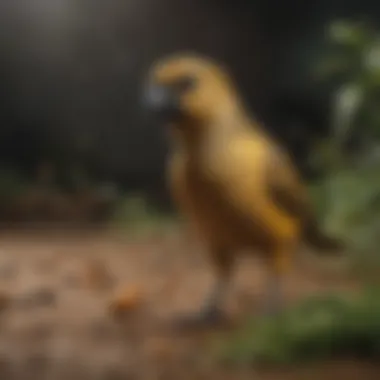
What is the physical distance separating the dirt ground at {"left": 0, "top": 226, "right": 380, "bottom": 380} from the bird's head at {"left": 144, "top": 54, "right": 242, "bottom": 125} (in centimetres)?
16

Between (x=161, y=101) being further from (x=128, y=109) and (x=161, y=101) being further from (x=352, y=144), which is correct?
(x=352, y=144)

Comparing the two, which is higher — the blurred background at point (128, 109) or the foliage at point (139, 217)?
the blurred background at point (128, 109)

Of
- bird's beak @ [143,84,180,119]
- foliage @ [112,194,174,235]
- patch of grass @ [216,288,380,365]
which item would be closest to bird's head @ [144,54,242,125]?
bird's beak @ [143,84,180,119]

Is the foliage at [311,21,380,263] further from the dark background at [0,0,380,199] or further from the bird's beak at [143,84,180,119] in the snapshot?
the bird's beak at [143,84,180,119]

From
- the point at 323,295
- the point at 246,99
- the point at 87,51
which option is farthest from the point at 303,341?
the point at 87,51

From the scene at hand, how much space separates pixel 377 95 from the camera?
4.15 feet

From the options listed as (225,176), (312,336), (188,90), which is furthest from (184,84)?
(312,336)

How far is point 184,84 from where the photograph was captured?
118 centimetres

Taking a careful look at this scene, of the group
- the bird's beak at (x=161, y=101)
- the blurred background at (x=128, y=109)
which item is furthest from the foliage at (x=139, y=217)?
the bird's beak at (x=161, y=101)

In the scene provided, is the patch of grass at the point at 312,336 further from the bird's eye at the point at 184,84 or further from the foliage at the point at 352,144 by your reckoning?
the bird's eye at the point at 184,84

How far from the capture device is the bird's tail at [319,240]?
4.01 feet

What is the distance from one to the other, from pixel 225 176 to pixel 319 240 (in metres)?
0.14

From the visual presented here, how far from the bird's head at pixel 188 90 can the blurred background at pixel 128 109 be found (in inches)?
0.8

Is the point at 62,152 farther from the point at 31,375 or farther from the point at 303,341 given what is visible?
the point at 303,341
